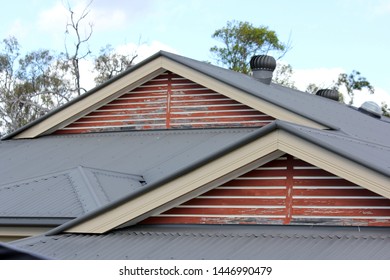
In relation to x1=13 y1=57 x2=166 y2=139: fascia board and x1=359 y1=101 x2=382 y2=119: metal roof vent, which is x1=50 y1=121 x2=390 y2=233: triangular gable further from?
x1=359 y1=101 x2=382 y2=119: metal roof vent

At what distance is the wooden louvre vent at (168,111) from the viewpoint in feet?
47.4

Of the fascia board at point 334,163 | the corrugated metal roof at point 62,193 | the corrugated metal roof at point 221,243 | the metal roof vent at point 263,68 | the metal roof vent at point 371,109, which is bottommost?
the corrugated metal roof at point 221,243

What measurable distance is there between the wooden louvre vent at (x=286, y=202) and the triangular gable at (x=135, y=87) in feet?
16.6

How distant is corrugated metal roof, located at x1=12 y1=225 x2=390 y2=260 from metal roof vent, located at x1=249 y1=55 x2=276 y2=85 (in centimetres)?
1057

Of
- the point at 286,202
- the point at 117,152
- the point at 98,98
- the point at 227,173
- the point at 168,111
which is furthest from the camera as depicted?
the point at 98,98

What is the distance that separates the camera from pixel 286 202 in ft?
27.9

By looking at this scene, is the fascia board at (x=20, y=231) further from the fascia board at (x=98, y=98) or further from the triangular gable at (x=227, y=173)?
the fascia board at (x=98, y=98)

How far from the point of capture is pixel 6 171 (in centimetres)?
1391

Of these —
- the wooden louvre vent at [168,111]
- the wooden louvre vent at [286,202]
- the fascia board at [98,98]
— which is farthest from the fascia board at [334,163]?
the fascia board at [98,98]

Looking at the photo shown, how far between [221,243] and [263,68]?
11.4 m

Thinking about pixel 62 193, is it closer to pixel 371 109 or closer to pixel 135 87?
pixel 135 87

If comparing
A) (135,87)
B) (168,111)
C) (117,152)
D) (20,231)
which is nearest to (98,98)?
(135,87)

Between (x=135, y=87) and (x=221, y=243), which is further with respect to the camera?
(x=135, y=87)

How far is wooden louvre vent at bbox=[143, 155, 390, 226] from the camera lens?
8.06 meters
